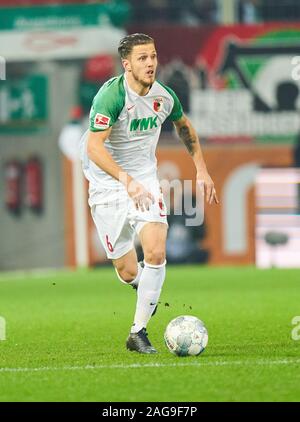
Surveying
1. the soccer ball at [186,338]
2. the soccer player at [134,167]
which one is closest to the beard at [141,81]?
the soccer player at [134,167]

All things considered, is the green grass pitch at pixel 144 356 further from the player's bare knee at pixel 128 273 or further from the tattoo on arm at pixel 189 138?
the tattoo on arm at pixel 189 138

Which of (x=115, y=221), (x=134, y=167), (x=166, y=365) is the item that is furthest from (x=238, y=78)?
(x=166, y=365)

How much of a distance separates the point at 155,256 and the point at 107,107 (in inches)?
47.3

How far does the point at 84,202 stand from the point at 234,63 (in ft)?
14.6

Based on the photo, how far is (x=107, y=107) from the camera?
10391 mm

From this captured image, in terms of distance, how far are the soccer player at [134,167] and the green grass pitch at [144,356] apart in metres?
0.62

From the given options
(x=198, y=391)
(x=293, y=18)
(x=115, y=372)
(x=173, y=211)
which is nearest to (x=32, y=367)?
(x=115, y=372)

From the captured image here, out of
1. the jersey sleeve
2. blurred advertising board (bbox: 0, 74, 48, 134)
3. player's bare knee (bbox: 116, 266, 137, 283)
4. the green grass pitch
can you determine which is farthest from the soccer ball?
blurred advertising board (bbox: 0, 74, 48, 134)

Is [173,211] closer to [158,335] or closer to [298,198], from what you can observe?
[298,198]

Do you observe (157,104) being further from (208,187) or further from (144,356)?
(144,356)

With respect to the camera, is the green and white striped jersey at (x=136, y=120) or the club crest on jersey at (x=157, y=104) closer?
the green and white striped jersey at (x=136, y=120)

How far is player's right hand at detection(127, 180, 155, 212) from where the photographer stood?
9820 millimetres

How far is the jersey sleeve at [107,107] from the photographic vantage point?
34.0 ft

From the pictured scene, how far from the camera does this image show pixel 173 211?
28.4 metres
